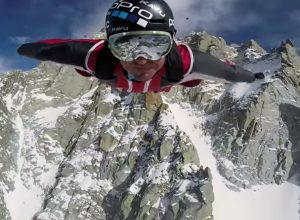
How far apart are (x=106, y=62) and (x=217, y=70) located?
2747mm

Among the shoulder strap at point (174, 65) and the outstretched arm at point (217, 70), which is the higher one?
the outstretched arm at point (217, 70)

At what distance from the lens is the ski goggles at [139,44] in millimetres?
9641

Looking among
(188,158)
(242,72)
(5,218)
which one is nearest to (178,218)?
(188,158)

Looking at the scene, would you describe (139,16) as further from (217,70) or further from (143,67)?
(217,70)

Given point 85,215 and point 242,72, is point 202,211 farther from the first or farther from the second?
point 242,72

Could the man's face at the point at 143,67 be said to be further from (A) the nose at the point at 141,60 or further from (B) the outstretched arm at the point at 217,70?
(B) the outstretched arm at the point at 217,70

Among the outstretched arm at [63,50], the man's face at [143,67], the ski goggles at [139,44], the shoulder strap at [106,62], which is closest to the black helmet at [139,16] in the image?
the ski goggles at [139,44]

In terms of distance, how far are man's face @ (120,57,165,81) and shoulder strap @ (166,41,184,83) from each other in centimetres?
27

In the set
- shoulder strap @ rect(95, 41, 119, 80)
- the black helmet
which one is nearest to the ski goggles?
the black helmet

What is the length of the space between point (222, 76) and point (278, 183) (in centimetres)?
19062

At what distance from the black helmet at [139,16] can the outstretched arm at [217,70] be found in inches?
72.5

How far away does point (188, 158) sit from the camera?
595ft

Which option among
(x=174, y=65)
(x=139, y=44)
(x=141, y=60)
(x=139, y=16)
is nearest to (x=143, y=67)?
(x=141, y=60)

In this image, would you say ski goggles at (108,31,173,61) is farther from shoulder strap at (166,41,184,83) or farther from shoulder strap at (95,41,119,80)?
shoulder strap at (95,41,119,80)
